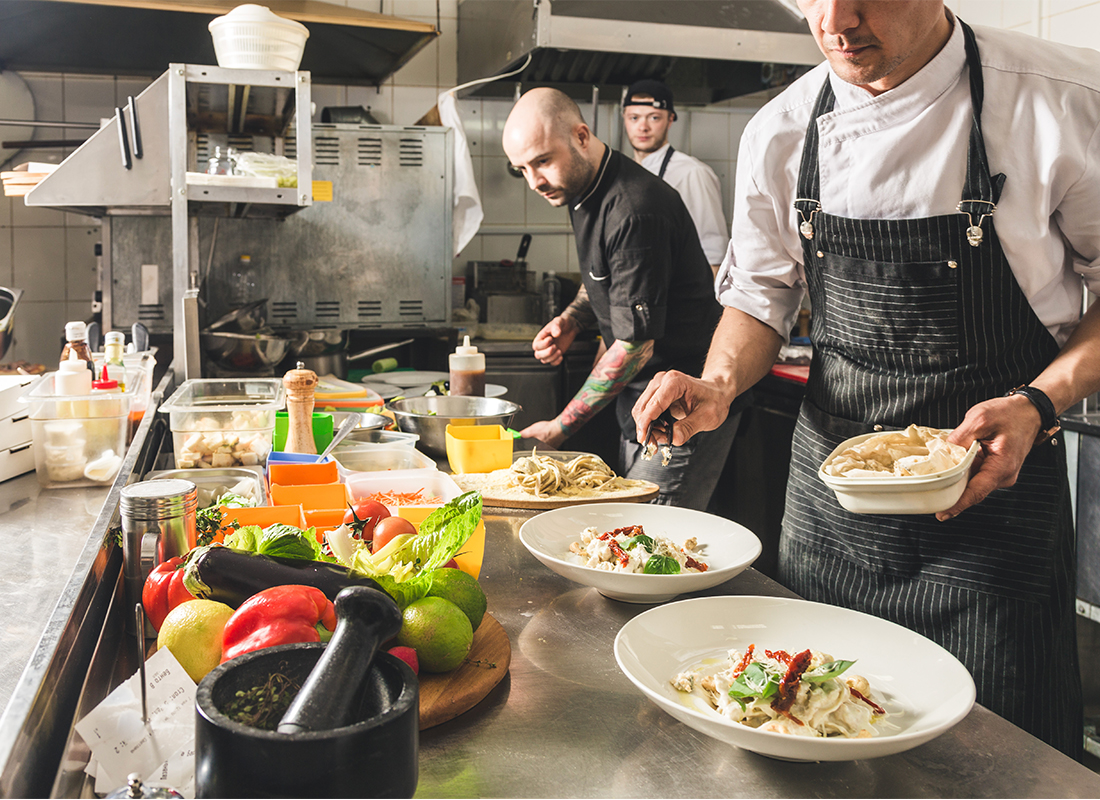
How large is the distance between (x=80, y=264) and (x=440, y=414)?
286 centimetres

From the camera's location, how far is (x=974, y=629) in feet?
4.80

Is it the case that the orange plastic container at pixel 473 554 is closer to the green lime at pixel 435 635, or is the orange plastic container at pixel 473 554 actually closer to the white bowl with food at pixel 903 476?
the green lime at pixel 435 635

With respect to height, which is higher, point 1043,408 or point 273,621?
point 1043,408

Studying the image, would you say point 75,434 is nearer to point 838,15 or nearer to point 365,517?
point 365,517

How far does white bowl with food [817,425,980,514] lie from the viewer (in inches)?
46.2

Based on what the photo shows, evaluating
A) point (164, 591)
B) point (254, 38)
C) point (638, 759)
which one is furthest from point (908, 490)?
point (254, 38)

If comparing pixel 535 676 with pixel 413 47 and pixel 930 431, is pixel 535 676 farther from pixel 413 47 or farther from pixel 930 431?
pixel 413 47

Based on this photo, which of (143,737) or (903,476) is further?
(903,476)

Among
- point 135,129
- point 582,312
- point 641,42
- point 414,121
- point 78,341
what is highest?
point 641,42

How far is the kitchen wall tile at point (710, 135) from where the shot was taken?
16.7 feet

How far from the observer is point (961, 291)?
1476 millimetres

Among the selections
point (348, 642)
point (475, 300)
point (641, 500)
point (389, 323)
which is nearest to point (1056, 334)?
point (641, 500)

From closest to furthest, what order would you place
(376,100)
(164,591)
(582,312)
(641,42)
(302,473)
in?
(164,591)
(302,473)
(582,312)
(641,42)
(376,100)

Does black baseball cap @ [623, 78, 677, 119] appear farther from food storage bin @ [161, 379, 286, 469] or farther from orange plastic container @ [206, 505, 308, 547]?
orange plastic container @ [206, 505, 308, 547]
